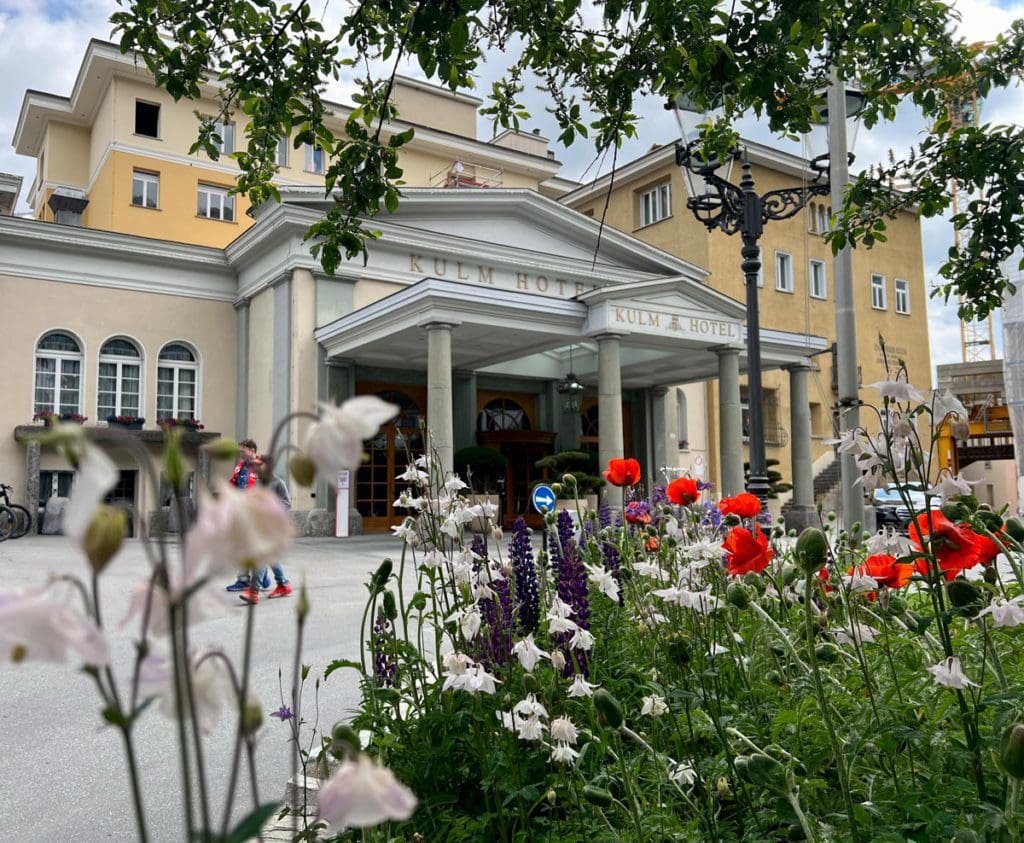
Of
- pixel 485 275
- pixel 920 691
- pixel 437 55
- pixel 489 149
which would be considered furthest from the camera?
pixel 489 149

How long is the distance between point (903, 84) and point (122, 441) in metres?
4.66

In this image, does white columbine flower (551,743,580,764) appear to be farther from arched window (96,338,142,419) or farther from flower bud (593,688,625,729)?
arched window (96,338,142,419)

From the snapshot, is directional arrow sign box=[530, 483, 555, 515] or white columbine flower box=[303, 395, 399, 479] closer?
white columbine flower box=[303, 395, 399, 479]

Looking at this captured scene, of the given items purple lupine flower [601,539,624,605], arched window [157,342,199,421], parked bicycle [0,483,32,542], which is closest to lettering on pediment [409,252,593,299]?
arched window [157,342,199,421]

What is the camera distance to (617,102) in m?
3.57

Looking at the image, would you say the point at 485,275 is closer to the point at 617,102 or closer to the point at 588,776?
the point at 617,102

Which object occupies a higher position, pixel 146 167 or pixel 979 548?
pixel 146 167

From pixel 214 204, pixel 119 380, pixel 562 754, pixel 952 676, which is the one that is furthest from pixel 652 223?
pixel 952 676

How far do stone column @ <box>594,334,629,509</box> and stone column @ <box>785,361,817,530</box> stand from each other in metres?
4.96

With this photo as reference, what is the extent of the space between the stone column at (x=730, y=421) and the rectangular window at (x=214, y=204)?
14611mm

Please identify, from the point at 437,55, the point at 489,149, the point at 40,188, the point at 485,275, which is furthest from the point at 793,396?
the point at 40,188

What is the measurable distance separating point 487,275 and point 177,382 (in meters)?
7.59

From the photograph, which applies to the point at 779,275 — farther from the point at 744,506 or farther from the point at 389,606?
the point at 389,606

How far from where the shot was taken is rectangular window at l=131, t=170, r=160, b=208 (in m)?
23.3
